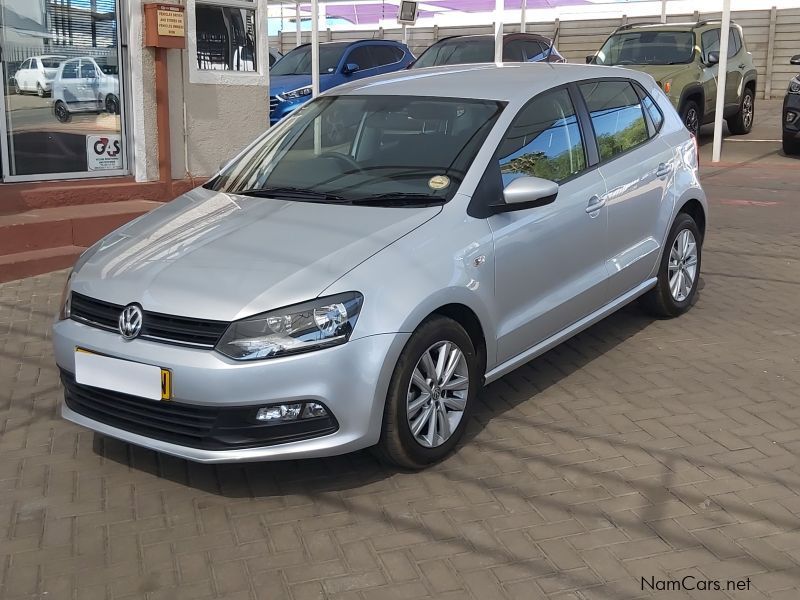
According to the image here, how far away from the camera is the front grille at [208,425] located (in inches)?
143

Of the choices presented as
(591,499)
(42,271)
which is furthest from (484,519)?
(42,271)

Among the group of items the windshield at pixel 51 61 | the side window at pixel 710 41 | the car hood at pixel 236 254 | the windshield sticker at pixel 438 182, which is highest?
the side window at pixel 710 41

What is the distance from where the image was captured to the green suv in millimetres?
13938

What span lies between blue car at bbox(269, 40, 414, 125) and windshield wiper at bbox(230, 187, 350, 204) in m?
9.39

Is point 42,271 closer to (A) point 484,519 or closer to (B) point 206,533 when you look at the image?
(B) point 206,533

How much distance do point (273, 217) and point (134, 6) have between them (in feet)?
17.4

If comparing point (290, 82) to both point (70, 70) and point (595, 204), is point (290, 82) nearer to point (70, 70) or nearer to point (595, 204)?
point (70, 70)

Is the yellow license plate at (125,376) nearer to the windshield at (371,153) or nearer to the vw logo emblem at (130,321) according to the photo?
the vw logo emblem at (130,321)

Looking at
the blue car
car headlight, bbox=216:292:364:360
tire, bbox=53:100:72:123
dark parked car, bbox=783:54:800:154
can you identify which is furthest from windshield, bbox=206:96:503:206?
dark parked car, bbox=783:54:800:154

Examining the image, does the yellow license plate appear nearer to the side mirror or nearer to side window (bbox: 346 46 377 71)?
the side mirror

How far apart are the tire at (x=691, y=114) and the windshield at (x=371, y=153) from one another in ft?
32.6

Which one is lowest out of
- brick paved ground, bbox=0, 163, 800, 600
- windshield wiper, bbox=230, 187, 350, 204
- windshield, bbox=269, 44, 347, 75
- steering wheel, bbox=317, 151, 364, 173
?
brick paved ground, bbox=0, 163, 800, 600

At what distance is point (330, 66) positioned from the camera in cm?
1534

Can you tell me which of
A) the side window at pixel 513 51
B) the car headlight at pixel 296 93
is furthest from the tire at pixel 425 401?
the side window at pixel 513 51
